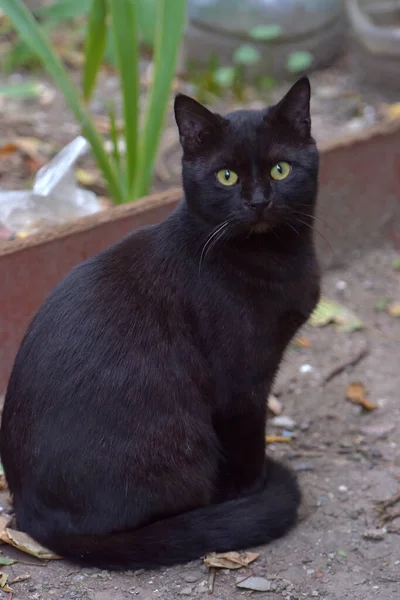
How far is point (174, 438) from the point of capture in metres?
1.85

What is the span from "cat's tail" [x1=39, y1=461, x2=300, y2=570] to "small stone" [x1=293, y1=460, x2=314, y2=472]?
0.30 meters

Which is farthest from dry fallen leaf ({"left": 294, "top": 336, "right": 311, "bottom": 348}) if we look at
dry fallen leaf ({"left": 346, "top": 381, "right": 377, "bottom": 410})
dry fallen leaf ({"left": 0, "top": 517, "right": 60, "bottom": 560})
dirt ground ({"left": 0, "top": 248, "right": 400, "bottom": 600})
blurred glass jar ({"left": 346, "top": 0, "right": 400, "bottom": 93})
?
blurred glass jar ({"left": 346, "top": 0, "right": 400, "bottom": 93})

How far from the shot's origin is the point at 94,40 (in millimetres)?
A: 2812

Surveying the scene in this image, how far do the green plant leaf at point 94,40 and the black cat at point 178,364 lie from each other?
107 cm

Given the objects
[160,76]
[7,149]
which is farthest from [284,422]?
[7,149]

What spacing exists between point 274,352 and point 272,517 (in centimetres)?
37

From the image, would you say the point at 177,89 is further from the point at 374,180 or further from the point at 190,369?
the point at 190,369

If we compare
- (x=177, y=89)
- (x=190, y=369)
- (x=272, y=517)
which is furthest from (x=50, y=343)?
(x=177, y=89)

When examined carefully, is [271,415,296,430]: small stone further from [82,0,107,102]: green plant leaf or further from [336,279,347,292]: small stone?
[82,0,107,102]: green plant leaf

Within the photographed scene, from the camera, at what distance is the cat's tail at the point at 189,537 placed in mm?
1796

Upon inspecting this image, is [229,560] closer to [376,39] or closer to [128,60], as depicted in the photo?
[128,60]

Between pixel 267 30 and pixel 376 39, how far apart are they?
51 centimetres

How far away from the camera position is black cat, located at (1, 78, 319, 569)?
180 centimetres

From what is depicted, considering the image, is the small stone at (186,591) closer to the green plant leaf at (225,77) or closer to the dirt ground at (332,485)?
the dirt ground at (332,485)
